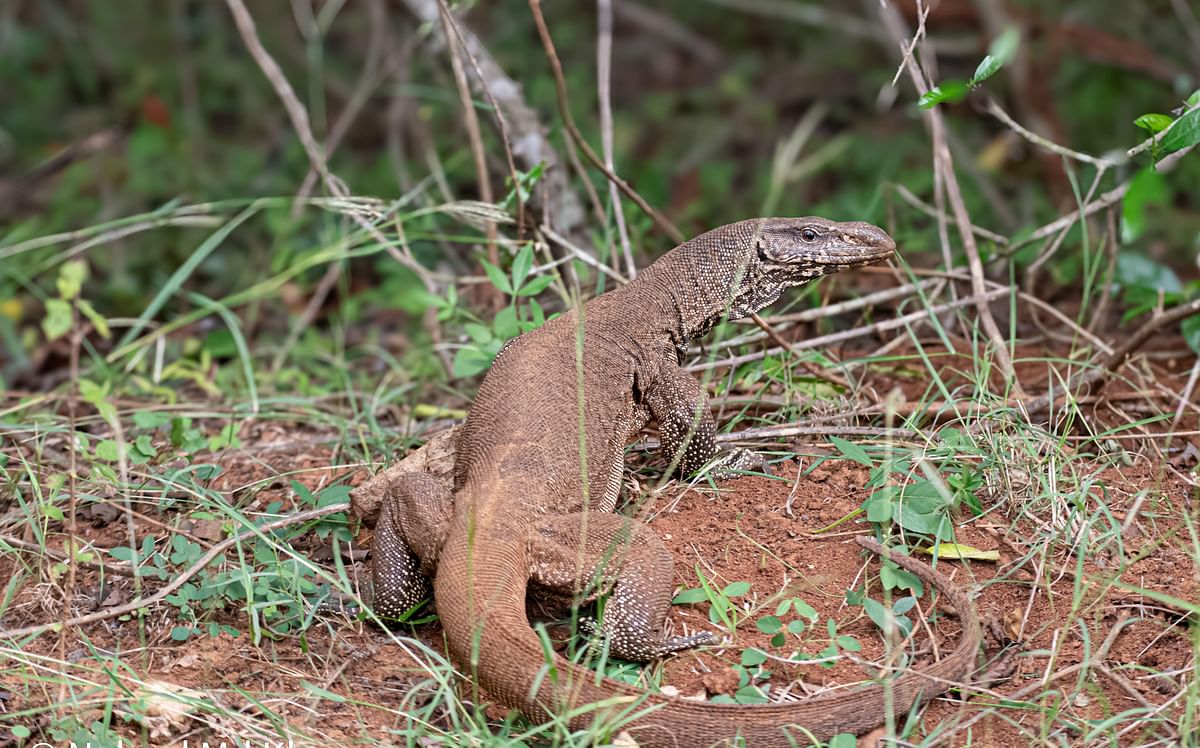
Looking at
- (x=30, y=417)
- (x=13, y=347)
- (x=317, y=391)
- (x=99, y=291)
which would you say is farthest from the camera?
(x=99, y=291)

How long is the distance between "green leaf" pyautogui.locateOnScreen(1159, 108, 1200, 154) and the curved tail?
1.67m

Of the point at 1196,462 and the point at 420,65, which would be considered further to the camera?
the point at 420,65

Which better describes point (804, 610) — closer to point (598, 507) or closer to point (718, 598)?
point (718, 598)

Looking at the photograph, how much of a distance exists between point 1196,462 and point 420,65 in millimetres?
7031

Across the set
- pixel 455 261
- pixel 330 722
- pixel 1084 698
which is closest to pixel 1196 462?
pixel 1084 698

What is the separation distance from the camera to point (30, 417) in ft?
18.2

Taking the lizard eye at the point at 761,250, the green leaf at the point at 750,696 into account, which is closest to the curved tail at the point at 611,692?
the green leaf at the point at 750,696

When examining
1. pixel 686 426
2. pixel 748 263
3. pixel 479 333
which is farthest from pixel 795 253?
pixel 479 333

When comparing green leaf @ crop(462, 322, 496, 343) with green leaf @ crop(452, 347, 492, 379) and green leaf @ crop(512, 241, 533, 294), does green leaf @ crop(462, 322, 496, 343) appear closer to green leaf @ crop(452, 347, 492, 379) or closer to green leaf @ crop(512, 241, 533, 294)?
green leaf @ crop(452, 347, 492, 379)

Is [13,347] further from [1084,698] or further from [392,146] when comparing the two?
[1084,698]

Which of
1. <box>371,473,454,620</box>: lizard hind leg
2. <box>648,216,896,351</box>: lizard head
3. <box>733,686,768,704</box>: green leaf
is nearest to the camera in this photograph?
<box>733,686,768,704</box>: green leaf

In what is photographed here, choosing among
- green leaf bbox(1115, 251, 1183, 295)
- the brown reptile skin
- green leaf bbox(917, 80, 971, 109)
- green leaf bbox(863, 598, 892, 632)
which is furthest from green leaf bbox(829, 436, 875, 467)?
green leaf bbox(1115, 251, 1183, 295)

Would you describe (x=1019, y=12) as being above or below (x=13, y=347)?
above

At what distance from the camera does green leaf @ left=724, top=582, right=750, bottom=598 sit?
4.09 metres
